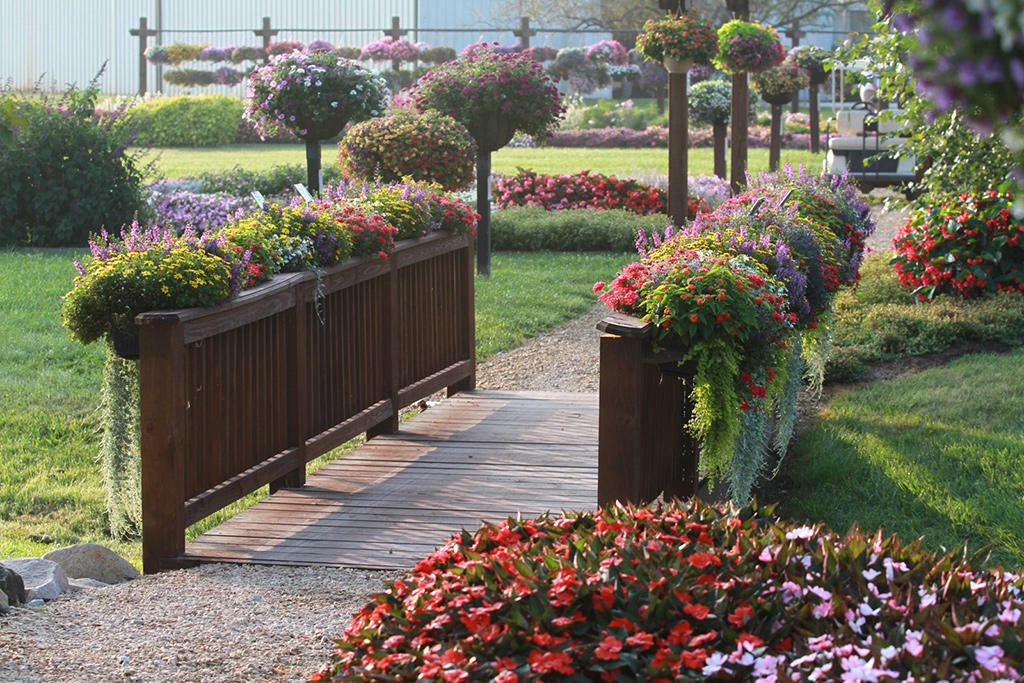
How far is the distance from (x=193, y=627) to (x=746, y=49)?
12.2 meters

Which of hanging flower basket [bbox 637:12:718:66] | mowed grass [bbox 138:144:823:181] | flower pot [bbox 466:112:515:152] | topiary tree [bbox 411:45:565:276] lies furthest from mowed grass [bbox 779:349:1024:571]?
mowed grass [bbox 138:144:823:181]

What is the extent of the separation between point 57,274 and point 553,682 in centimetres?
898

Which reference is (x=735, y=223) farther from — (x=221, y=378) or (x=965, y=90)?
(x=965, y=90)

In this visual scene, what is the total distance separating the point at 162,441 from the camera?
12.8 feet

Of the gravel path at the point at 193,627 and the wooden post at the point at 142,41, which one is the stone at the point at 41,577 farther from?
the wooden post at the point at 142,41

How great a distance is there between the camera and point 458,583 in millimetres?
2199

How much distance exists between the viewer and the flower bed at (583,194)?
46.7 feet

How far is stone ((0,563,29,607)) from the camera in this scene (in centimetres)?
340

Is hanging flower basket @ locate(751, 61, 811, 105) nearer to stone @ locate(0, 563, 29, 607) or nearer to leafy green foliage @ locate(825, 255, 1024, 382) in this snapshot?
leafy green foliage @ locate(825, 255, 1024, 382)

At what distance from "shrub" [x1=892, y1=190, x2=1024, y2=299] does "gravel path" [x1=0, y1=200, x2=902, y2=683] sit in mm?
5799

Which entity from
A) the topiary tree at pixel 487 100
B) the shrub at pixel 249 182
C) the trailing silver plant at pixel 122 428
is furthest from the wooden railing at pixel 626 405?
the shrub at pixel 249 182

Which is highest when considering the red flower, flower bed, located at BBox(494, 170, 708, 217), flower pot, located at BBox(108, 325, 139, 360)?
flower bed, located at BBox(494, 170, 708, 217)

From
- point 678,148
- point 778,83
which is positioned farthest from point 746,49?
point 778,83

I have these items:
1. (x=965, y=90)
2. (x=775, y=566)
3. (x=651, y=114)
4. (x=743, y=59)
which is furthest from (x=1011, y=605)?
(x=651, y=114)
